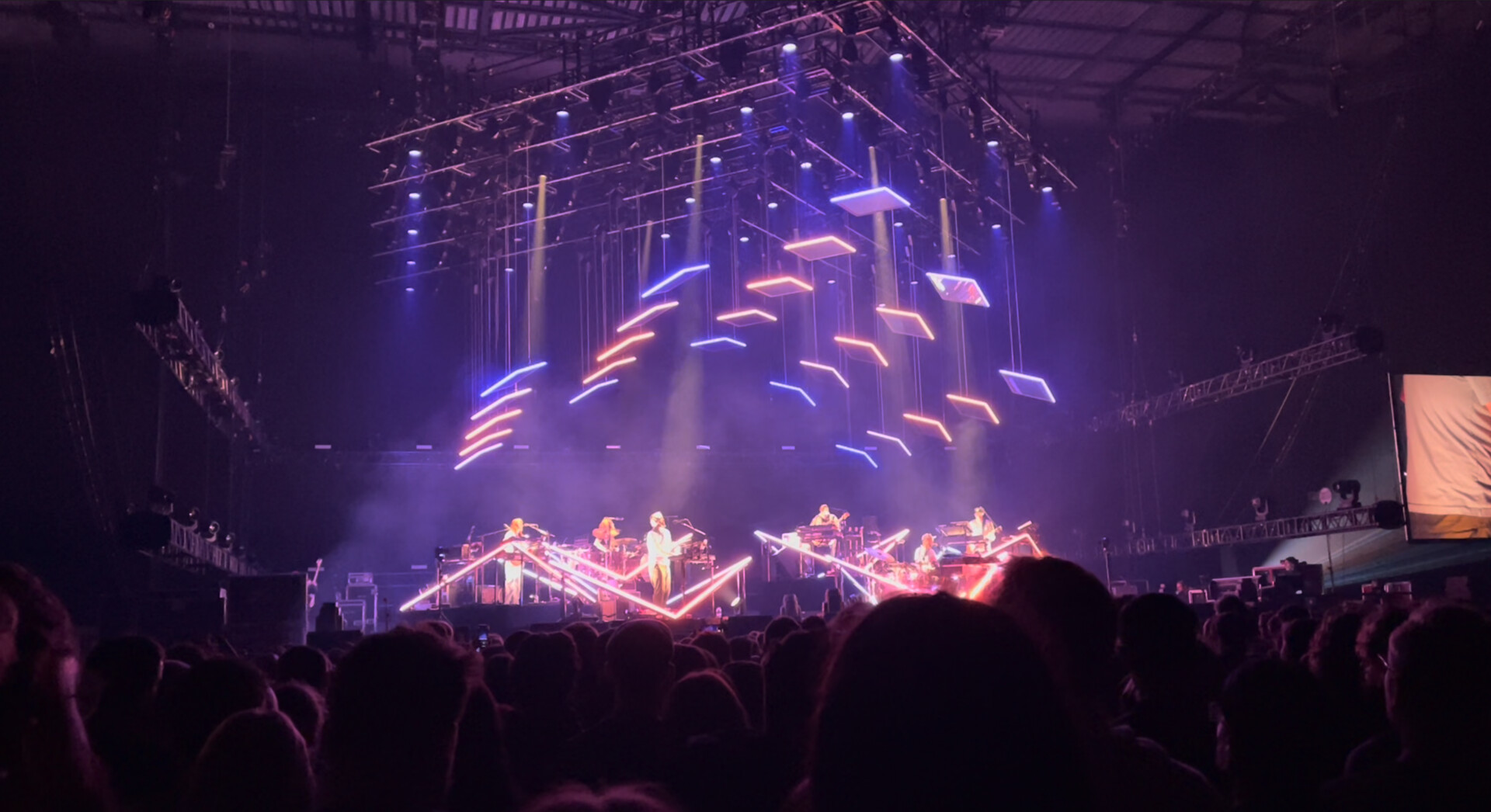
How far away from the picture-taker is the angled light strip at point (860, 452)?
21.0 meters

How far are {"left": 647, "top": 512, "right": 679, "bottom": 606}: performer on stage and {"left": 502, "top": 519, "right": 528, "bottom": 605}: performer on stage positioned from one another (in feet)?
5.91

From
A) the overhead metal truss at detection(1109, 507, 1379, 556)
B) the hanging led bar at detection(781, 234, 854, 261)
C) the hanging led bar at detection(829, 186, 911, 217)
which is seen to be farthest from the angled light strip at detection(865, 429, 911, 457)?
the hanging led bar at detection(829, 186, 911, 217)

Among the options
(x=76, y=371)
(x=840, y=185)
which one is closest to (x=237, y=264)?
(x=76, y=371)

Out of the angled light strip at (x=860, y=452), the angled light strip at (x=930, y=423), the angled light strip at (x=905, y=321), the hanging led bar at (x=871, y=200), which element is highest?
the hanging led bar at (x=871, y=200)

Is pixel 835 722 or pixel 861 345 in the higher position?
pixel 861 345

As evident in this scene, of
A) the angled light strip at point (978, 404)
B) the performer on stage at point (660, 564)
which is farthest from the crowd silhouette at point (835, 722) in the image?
the angled light strip at point (978, 404)

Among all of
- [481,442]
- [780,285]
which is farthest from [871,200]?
[481,442]

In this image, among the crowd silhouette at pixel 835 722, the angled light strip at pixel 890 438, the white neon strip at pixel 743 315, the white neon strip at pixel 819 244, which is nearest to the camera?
the crowd silhouette at pixel 835 722

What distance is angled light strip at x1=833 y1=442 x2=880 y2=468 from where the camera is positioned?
21.0 metres

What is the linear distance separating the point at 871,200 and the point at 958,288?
103 inches

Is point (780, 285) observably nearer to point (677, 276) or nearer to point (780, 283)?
point (780, 283)

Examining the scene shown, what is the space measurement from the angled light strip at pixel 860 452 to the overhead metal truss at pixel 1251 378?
422cm

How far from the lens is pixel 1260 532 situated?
15836 mm

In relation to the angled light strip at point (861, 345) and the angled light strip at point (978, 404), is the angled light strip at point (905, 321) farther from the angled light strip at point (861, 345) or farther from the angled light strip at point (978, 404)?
the angled light strip at point (978, 404)
